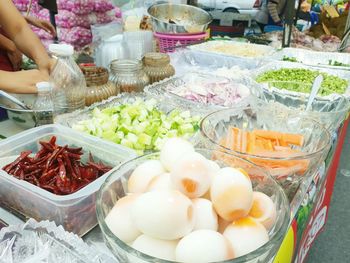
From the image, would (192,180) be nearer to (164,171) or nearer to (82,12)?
(164,171)

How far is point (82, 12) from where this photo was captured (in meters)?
2.00

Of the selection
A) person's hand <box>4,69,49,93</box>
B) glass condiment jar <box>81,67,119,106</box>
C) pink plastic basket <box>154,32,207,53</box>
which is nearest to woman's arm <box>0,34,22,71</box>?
person's hand <box>4,69,49,93</box>

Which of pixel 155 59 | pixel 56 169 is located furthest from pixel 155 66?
pixel 56 169

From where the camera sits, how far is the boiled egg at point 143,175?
59cm

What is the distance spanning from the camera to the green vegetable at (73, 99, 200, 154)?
0.91 m

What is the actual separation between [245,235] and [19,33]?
160 centimetres

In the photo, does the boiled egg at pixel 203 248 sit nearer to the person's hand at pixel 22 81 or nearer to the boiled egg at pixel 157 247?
the boiled egg at pixel 157 247

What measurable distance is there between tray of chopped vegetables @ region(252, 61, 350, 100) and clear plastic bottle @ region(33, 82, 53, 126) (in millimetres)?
751

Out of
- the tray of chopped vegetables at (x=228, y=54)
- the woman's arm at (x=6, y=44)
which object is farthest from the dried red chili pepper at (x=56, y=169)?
the tray of chopped vegetables at (x=228, y=54)

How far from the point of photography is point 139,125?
98 centimetres

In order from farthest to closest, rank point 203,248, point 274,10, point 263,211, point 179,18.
Answer: point 274,10, point 179,18, point 263,211, point 203,248

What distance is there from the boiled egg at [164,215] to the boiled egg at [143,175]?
10 centimetres

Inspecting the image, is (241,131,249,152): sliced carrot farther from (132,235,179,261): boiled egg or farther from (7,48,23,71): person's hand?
(7,48,23,71): person's hand

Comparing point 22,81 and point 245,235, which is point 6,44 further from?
point 245,235
